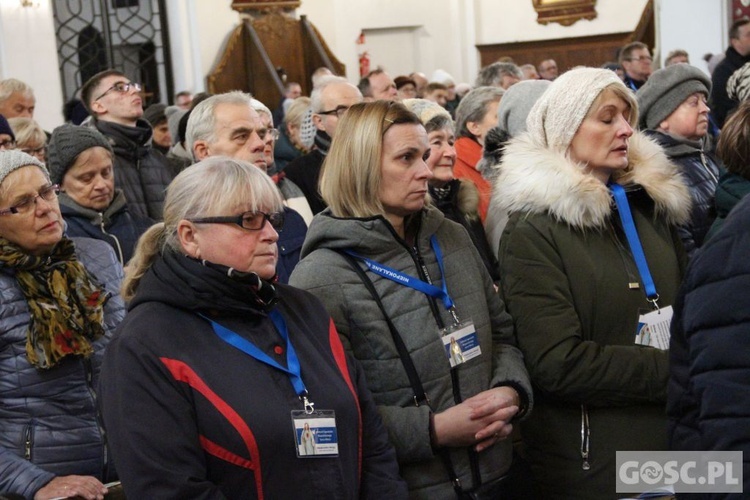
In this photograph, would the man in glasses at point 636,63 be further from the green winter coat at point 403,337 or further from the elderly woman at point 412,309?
the green winter coat at point 403,337

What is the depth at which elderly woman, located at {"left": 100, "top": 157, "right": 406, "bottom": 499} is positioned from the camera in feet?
6.31

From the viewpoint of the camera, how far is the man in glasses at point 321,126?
13.9 ft

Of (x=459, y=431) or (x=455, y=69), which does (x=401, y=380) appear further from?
(x=455, y=69)

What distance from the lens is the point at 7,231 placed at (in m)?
2.75

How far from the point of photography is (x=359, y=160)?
8.00 ft

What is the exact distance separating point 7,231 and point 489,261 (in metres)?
1.51

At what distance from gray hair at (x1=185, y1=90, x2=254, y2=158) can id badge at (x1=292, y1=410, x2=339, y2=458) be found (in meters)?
1.68

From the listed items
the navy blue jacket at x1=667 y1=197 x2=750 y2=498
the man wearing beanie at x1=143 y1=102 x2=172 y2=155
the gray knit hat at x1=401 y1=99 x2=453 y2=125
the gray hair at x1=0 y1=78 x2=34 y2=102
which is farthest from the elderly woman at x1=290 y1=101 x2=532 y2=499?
the man wearing beanie at x1=143 y1=102 x2=172 y2=155

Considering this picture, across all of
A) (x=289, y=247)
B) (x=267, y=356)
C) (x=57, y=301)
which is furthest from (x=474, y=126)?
(x=267, y=356)

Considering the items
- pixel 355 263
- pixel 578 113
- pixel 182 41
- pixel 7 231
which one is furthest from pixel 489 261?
pixel 182 41

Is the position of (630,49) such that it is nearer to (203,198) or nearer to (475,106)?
(475,106)

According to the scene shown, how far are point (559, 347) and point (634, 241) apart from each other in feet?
1.11

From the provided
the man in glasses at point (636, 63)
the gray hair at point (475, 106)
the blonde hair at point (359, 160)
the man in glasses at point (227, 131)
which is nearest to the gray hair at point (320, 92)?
the gray hair at point (475, 106)

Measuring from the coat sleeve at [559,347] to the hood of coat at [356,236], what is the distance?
0.31 metres
